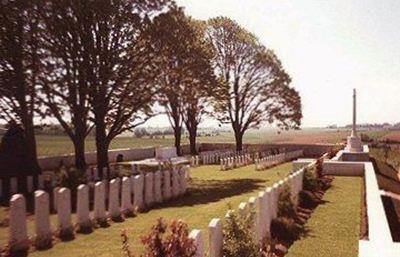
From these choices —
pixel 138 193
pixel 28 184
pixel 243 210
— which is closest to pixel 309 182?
pixel 138 193

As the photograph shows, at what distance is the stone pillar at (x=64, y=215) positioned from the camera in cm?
1043

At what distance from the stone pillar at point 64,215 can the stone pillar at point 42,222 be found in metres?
0.49

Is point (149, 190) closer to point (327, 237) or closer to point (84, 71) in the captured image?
point (327, 237)

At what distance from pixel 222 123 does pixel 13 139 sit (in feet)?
79.7

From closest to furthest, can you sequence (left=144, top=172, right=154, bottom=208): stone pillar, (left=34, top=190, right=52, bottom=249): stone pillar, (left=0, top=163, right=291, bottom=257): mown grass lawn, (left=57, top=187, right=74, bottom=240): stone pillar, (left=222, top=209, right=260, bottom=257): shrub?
(left=222, top=209, right=260, bottom=257): shrub → (left=0, top=163, right=291, bottom=257): mown grass lawn → (left=34, top=190, right=52, bottom=249): stone pillar → (left=57, top=187, right=74, bottom=240): stone pillar → (left=144, top=172, right=154, bottom=208): stone pillar

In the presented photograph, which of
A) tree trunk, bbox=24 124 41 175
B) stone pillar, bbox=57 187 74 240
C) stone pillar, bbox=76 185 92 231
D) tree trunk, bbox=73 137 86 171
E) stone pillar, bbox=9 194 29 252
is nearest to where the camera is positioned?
stone pillar, bbox=9 194 29 252

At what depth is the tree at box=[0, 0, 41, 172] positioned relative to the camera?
62.2 feet

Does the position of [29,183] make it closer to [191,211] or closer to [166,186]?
[166,186]

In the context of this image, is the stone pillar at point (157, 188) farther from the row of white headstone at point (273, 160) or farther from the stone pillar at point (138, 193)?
→ the row of white headstone at point (273, 160)

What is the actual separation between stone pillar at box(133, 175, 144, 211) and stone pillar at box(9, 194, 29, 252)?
445 centimetres

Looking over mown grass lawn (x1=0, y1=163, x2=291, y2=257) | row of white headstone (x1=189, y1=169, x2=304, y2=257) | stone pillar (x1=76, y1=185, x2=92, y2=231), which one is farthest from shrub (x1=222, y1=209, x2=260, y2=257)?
stone pillar (x1=76, y1=185, x2=92, y2=231)

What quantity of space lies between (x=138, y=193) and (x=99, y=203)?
2171mm

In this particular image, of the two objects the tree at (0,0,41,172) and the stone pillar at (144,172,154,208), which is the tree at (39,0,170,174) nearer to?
the tree at (0,0,41,172)

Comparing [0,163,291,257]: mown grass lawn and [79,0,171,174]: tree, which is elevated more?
[79,0,171,174]: tree
